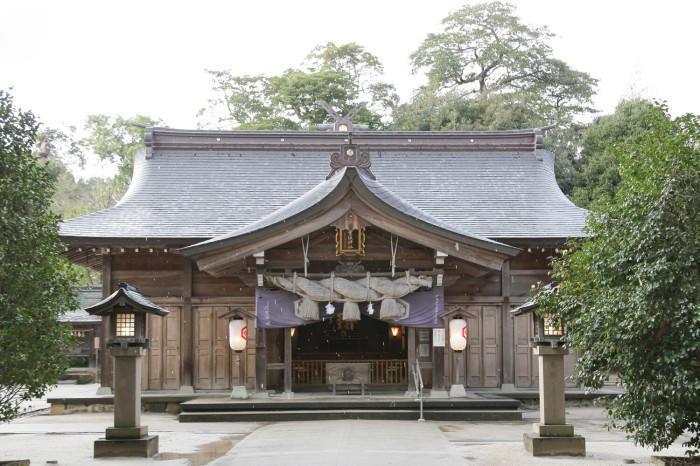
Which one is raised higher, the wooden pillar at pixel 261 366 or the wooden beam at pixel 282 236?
the wooden beam at pixel 282 236

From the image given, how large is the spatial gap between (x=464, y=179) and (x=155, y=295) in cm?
1002

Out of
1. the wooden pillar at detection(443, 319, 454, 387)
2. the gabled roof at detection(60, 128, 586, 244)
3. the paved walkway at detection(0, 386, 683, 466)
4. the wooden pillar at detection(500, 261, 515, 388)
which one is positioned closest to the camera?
the paved walkway at detection(0, 386, 683, 466)

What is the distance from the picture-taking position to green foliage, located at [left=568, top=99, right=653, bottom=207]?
3172 cm

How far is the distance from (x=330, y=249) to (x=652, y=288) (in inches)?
360

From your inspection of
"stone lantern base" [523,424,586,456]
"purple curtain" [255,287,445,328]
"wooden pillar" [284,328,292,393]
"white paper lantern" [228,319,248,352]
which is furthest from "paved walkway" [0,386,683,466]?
"purple curtain" [255,287,445,328]

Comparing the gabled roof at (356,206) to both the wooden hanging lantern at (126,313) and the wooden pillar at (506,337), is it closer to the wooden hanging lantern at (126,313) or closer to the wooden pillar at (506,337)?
the wooden pillar at (506,337)

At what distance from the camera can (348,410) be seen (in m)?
15.8

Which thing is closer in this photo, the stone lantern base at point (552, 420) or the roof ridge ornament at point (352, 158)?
the stone lantern base at point (552, 420)

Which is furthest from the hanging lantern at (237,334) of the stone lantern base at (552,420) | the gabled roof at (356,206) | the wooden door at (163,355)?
the stone lantern base at (552,420)

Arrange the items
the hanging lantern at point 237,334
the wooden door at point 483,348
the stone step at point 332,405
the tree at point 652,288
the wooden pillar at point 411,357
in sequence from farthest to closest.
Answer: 1. the wooden door at point 483,348
2. the hanging lantern at point 237,334
3. the wooden pillar at point 411,357
4. the stone step at point 332,405
5. the tree at point 652,288

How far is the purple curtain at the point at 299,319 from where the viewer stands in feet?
54.8

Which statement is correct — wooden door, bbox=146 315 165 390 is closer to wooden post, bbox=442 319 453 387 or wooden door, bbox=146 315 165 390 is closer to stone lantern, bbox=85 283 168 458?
stone lantern, bbox=85 283 168 458

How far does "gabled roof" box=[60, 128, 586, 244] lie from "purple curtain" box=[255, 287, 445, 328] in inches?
128

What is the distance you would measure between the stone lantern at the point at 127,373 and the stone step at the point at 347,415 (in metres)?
3.75
